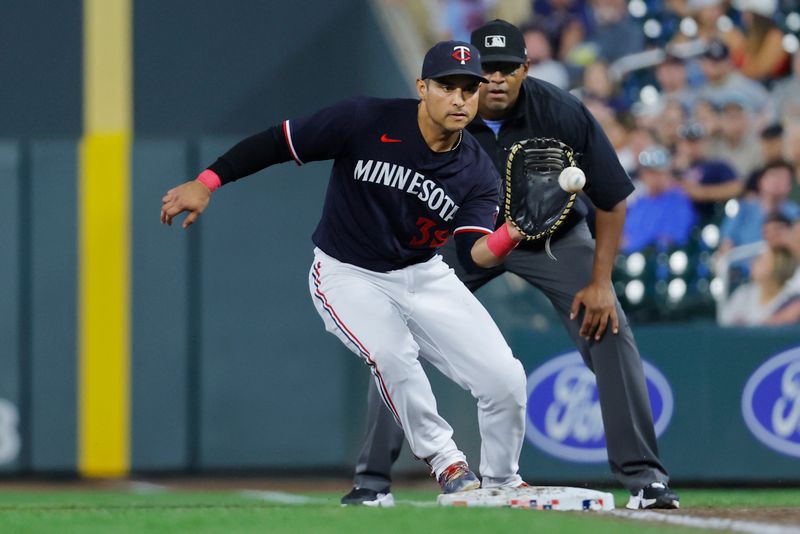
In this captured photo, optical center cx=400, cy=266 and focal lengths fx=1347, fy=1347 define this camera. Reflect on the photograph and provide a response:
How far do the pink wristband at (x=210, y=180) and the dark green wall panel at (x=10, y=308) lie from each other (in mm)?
3925

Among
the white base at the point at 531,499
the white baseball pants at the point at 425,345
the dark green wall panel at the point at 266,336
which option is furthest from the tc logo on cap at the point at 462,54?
the dark green wall panel at the point at 266,336

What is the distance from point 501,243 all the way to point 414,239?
1.02 feet

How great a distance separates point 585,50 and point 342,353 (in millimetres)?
2904

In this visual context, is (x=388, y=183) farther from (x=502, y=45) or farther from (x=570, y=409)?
(x=570, y=409)

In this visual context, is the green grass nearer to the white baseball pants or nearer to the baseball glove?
the white baseball pants

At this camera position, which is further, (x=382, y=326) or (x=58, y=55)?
(x=58, y=55)

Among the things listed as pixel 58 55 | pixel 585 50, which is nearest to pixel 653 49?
pixel 585 50

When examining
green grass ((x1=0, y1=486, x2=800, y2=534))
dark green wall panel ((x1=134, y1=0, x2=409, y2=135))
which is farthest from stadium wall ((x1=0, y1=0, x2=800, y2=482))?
green grass ((x1=0, y1=486, x2=800, y2=534))

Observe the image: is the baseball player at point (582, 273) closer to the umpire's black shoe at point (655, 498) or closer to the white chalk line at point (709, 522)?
the umpire's black shoe at point (655, 498)

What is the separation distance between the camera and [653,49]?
9.41m

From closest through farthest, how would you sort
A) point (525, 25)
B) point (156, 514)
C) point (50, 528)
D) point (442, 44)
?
point (50, 528), point (156, 514), point (442, 44), point (525, 25)

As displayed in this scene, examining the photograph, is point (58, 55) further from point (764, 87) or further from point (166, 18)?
point (764, 87)

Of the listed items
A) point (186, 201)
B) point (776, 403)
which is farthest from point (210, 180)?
point (776, 403)

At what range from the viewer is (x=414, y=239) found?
15.7ft
